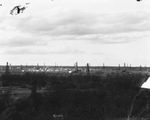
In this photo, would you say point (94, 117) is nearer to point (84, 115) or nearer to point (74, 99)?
point (84, 115)

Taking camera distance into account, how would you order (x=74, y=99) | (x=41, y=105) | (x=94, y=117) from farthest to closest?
(x=74, y=99)
(x=41, y=105)
(x=94, y=117)

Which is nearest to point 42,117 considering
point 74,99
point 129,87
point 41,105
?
point 41,105

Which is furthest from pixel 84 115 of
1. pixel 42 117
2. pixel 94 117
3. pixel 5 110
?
pixel 5 110

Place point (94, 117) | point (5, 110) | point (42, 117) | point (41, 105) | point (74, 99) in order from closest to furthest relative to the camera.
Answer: point (42, 117) < point (94, 117) < point (5, 110) < point (41, 105) < point (74, 99)

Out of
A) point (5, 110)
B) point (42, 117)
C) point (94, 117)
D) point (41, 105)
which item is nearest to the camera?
point (42, 117)

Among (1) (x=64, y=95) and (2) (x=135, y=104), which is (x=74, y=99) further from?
(2) (x=135, y=104)

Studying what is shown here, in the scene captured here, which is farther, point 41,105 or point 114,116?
point 41,105

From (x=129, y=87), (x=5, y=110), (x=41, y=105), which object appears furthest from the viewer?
(x=129, y=87)

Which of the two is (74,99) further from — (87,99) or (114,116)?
(114,116)

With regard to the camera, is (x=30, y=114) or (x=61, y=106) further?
(x=61, y=106)
